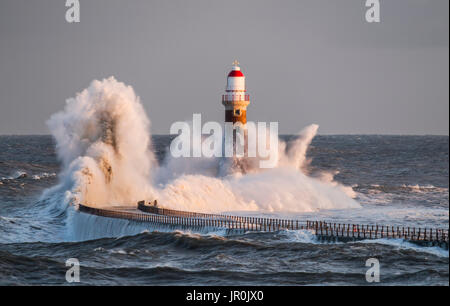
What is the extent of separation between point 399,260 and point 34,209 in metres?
32.3

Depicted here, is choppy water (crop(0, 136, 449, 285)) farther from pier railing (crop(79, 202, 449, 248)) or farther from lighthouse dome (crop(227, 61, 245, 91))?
lighthouse dome (crop(227, 61, 245, 91))

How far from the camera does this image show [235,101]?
225 feet

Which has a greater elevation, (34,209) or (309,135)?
(309,135)

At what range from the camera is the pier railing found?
47531 millimetres

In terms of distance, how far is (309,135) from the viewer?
83812 mm

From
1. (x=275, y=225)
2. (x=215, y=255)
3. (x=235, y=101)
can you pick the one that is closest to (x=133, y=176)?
(x=235, y=101)

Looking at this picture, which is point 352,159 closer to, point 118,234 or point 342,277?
point 118,234

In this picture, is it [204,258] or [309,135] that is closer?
[204,258]

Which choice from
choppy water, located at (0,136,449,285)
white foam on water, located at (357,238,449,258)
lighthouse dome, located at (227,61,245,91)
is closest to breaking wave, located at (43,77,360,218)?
choppy water, located at (0,136,449,285)

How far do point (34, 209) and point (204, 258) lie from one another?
24.8 meters

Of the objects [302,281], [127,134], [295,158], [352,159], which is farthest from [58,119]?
[352,159]
